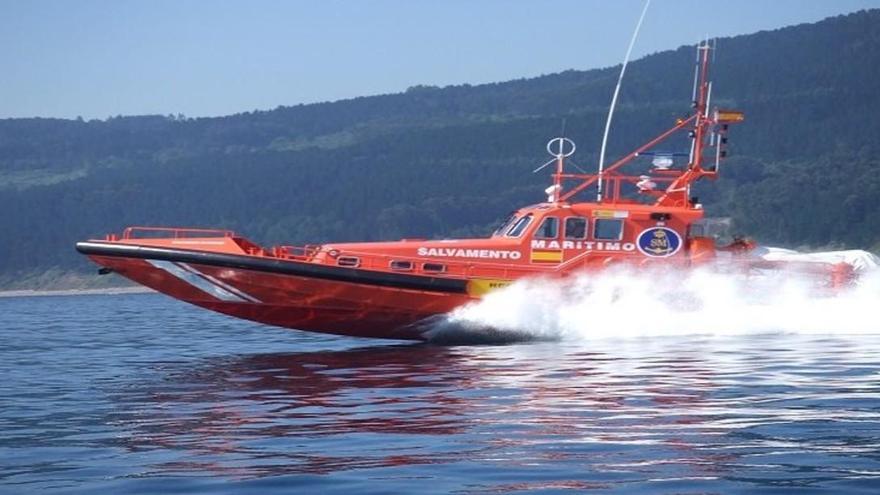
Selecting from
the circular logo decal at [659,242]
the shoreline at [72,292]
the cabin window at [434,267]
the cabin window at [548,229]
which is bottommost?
the shoreline at [72,292]

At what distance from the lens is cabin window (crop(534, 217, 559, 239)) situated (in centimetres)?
1920

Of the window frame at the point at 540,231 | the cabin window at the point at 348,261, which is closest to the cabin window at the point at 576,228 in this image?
the window frame at the point at 540,231

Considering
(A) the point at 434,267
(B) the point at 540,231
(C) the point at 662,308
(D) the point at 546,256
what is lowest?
(C) the point at 662,308

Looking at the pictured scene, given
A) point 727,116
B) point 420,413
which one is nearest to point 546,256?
point 727,116

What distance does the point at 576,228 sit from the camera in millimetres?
19266

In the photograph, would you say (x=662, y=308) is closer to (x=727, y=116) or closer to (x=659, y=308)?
(x=659, y=308)

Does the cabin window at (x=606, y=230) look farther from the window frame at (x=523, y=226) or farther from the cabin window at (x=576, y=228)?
the window frame at (x=523, y=226)

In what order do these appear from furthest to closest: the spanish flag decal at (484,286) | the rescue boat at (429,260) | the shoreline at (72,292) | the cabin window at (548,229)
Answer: the shoreline at (72,292) → the cabin window at (548,229) → the spanish flag decal at (484,286) → the rescue boat at (429,260)

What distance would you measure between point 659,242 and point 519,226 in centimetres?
178

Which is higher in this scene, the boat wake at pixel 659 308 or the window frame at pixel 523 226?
the window frame at pixel 523 226

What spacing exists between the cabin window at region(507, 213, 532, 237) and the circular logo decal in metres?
1.41

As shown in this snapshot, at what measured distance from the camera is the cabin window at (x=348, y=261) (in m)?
19.1

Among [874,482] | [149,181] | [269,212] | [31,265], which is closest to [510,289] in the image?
[874,482]

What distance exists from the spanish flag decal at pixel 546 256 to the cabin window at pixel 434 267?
113cm
